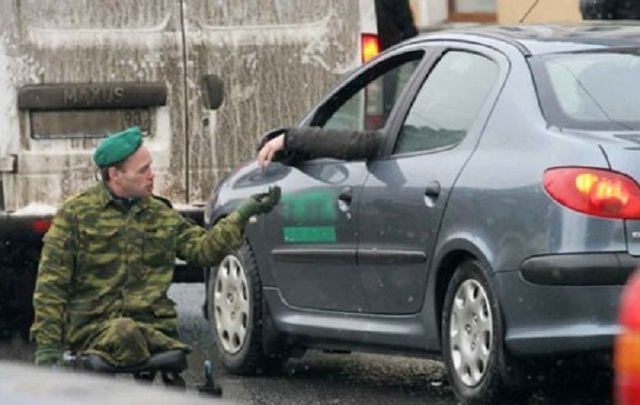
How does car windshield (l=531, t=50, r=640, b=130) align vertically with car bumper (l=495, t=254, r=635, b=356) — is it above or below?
above

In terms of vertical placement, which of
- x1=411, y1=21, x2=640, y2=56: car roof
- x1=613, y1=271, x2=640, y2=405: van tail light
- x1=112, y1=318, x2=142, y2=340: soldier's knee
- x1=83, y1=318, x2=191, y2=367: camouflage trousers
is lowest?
x1=83, y1=318, x2=191, y2=367: camouflage trousers

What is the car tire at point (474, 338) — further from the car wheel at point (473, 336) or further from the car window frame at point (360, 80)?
the car window frame at point (360, 80)

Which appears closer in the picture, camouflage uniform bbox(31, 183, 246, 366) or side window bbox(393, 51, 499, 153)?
camouflage uniform bbox(31, 183, 246, 366)

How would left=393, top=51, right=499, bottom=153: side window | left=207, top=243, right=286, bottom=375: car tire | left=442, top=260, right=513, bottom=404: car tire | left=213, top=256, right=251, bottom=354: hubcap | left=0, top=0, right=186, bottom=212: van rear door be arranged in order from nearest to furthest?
1. left=442, top=260, right=513, bottom=404: car tire
2. left=393, top=51, right=499, bottom=153: side window
3. left=207, top=243, right=286, bottom=375: car tire
4. left=213, top=256, right=251, bottom=354: hubcap
5. left=0, top=0, right=186, bottom=212: van rear door

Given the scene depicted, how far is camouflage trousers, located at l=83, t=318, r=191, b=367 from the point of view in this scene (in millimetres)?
8016

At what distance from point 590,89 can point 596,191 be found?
590 millimetres

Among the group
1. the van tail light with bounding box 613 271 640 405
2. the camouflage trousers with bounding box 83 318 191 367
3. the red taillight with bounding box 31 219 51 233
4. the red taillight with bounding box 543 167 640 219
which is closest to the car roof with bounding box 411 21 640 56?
the red taillight with bounding box 543 167 640 219

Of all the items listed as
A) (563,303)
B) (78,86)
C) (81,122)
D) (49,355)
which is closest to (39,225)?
(81,122)

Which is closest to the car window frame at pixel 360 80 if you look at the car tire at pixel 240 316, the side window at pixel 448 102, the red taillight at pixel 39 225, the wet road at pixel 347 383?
the side window at pixel 448 102

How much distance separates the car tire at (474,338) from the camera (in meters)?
8.57

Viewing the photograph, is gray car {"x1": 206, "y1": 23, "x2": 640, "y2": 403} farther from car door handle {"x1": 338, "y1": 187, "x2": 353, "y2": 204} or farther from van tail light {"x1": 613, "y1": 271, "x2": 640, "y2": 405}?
van tail light {"x1": 613, "y1": 271, "x2": 640, "y2": 405}

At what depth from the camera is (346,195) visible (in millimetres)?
9695

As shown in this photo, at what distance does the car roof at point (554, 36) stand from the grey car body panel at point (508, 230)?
0.01 meters

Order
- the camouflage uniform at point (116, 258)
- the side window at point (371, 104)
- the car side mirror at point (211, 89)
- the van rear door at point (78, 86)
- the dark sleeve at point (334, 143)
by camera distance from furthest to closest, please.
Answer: the car side mirror at point (211, 89) → the van rear door at point (78, 86) → the side window at point (371, 104) → the dark sleeve at point (334, 143) → the camouflage uniform at point (116, 258)
